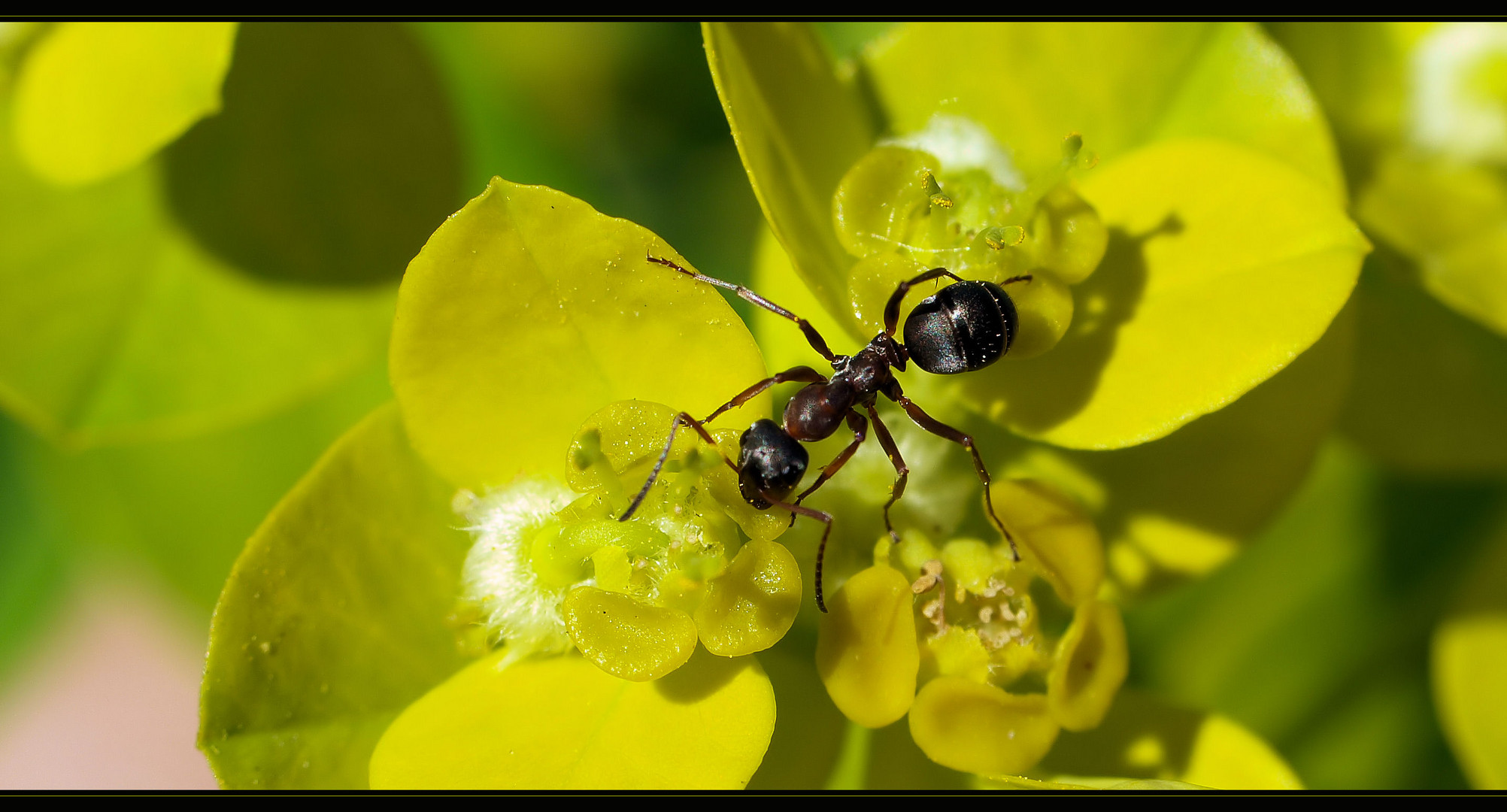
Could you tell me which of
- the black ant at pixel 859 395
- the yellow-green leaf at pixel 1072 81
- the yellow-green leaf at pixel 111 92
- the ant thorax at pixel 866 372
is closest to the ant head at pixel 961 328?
the black ant at pixel 859 395

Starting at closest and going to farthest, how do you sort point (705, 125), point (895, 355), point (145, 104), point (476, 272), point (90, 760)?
point (476, 272), point (145, 104), point (895, 355), point (705, 125), point (90, 760)

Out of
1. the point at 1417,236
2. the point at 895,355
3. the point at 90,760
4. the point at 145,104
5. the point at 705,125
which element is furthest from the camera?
the point at 90,760

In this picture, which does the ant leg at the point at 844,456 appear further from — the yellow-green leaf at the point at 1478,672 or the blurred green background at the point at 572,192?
the yellow-green leaf at the point at 1478,672

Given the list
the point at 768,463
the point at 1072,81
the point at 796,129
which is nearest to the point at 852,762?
the point at 768,463

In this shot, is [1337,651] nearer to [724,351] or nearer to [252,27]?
[724,351]

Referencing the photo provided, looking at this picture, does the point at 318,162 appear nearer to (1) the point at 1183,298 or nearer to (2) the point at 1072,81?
(2) the point at 1072,81

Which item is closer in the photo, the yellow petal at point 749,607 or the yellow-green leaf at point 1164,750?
the yellow petal at point 749,607

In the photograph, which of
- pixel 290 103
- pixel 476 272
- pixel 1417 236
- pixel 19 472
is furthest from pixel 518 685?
pixel 19 472

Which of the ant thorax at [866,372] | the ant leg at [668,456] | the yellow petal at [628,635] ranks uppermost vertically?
the ant leg at [668,456]
